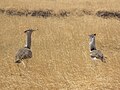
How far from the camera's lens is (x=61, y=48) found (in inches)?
627

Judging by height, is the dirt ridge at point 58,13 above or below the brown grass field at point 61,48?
above

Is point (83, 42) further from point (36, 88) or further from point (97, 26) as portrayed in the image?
point (36, 88)

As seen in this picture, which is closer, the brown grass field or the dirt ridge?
the brown grass field

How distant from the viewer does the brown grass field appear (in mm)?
10938

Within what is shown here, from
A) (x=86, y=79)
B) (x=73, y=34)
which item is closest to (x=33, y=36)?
(x=73, y=34)

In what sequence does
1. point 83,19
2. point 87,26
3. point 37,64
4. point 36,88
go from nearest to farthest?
point 36,88
point 37,64
point 87,26
point 83,19

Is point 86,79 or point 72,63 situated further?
point 72,63

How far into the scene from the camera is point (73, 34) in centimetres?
1842

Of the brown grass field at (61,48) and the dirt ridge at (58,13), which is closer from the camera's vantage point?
the brown grass field at (61,48)

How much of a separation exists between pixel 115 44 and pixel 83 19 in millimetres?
4580

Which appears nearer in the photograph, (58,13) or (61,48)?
(61,48)

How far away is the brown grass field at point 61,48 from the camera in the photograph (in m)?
10.9

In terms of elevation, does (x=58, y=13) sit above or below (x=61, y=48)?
above

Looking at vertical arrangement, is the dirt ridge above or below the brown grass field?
above
